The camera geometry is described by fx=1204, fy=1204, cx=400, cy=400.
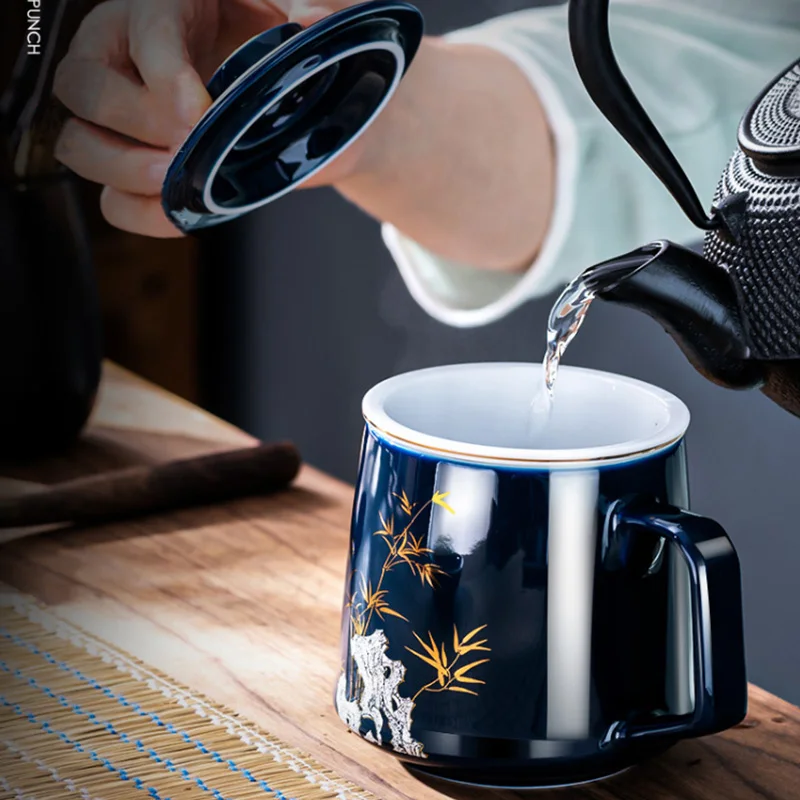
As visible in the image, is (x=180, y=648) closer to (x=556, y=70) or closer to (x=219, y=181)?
(x=219, y=181)

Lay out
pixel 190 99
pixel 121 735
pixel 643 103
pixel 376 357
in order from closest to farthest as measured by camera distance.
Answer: pixel 121 735
pixel 190 99
pixel 643 103
pixel 376 357

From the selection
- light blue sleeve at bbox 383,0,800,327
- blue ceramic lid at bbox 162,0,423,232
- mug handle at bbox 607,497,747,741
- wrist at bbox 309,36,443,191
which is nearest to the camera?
mug handle at bbox 607,497,747,741

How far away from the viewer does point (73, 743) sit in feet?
1.87

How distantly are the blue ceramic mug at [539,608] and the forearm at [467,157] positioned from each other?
1.33 feet

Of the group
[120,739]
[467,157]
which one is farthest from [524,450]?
[467,157]

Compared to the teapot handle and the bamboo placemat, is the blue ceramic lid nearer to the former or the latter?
the teapot handle

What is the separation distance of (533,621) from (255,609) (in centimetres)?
28

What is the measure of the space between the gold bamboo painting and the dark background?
374 millimetres

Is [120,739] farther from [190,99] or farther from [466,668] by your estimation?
[190,99]

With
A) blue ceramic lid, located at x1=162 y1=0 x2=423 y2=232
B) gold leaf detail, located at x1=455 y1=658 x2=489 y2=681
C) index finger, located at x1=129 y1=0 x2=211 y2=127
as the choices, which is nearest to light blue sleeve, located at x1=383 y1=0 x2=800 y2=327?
blue ceramic lid, located at x1=162 y1=0 x2=423 y2=232

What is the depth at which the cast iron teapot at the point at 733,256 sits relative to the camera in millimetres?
489

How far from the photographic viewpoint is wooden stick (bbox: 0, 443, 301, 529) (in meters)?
0.81

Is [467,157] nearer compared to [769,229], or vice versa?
[769,229]

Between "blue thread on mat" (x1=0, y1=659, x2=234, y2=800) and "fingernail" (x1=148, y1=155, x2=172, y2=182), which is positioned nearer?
"blue thread on mat" (x1=0, y1=659, x2=234, y2=800)
